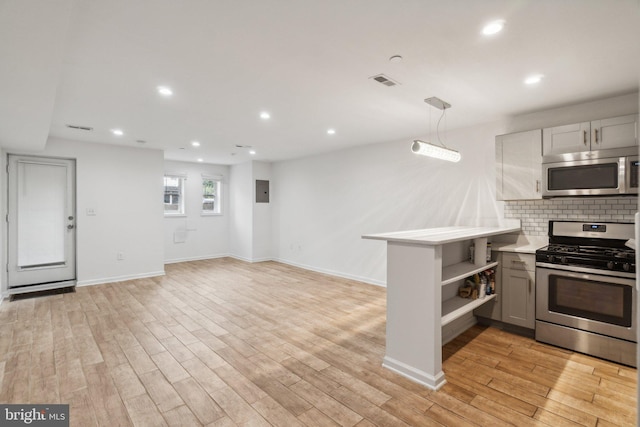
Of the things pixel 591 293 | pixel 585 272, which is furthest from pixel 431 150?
pixel 591 293

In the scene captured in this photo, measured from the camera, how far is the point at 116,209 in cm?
565

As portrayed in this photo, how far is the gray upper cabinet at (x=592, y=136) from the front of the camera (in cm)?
285

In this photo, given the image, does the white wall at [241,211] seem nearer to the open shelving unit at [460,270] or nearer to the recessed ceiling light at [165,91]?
the recessed ceiling light at [165,91]

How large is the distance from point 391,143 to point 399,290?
329 cm

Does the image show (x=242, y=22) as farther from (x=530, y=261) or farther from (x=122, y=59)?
(x=530, y=261)

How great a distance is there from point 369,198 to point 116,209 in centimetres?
462

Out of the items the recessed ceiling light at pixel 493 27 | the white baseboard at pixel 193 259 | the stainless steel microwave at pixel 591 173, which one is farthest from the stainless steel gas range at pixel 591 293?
the white baseboard at pixel 193 259

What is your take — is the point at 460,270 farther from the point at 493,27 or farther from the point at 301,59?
the point at 301,59

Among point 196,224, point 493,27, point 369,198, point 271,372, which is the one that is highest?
point 493,27

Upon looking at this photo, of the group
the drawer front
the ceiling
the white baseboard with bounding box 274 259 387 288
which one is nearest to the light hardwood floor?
the drawer front

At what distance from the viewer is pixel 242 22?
1.92 metres

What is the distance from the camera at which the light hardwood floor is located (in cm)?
205

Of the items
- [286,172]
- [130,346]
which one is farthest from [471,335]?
[286,172]

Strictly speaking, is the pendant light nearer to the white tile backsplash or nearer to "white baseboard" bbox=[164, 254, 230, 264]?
the white tile backsplash
